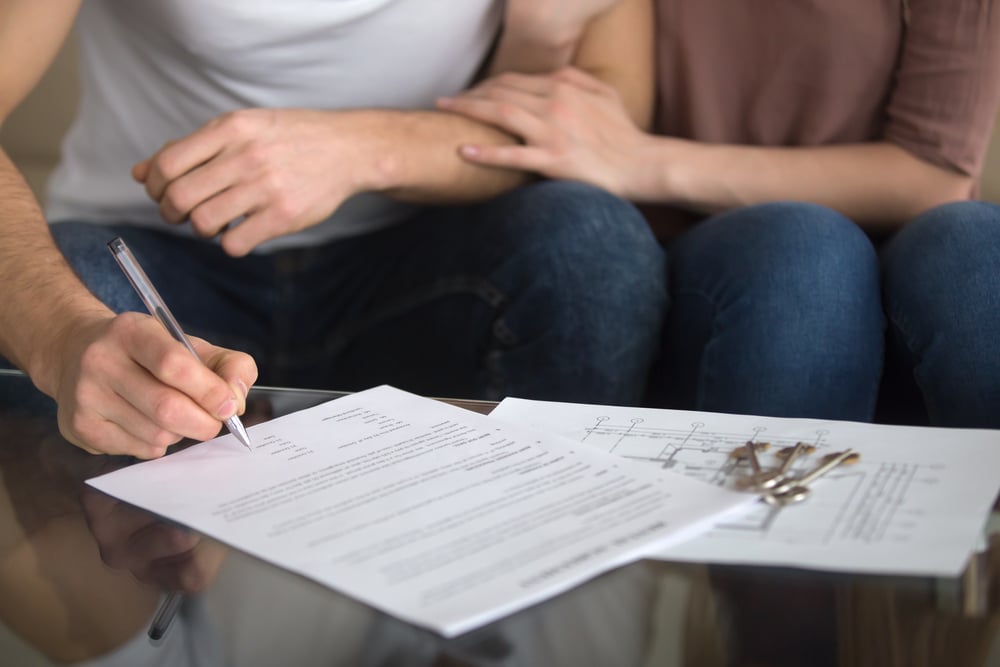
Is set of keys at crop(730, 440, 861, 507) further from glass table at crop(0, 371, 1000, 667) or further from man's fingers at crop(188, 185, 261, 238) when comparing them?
man's fingers at crop(188, 185, 261, 238)

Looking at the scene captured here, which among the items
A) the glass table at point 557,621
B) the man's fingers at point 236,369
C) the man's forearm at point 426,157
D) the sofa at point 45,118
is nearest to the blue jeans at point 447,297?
the man's forearm at point 426,157

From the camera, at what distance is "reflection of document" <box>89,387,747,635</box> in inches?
17.6

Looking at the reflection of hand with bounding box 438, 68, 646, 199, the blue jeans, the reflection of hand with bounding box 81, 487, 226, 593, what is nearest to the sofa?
the blue jeans

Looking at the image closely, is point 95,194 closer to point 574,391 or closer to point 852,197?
point 574,391

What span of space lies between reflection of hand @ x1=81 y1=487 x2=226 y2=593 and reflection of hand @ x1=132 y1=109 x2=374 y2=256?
391mm

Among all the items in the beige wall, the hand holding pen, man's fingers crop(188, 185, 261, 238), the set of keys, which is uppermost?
the hand holding pen

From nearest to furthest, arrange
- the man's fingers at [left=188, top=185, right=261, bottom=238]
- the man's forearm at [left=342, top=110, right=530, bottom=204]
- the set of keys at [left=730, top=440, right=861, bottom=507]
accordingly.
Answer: the set of keys at [left=730, top=440, right=861, bottom=507], the man's fingers at [left=188, top=185, right=261, bottom=238], the man's forearm at [left=342, top=110, right=530, bottom=204]

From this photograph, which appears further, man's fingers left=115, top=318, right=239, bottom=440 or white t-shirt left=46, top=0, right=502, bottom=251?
white t-shirt left=46, top=0, right=502, bottom=251

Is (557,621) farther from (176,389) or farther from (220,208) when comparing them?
(220,208)

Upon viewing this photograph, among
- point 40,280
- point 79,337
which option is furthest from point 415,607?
point 40,280

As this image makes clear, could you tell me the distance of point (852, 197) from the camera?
109cm

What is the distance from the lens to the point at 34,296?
2.37 feet

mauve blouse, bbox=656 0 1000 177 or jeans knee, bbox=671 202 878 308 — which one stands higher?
mauve blouse, bbox=656 0 1000 177

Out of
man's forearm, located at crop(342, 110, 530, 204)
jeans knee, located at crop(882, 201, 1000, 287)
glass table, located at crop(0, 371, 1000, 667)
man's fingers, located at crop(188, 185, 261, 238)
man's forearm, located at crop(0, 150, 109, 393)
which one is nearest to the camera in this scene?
glass table, located at crop(0, 371, 1000, 667)
